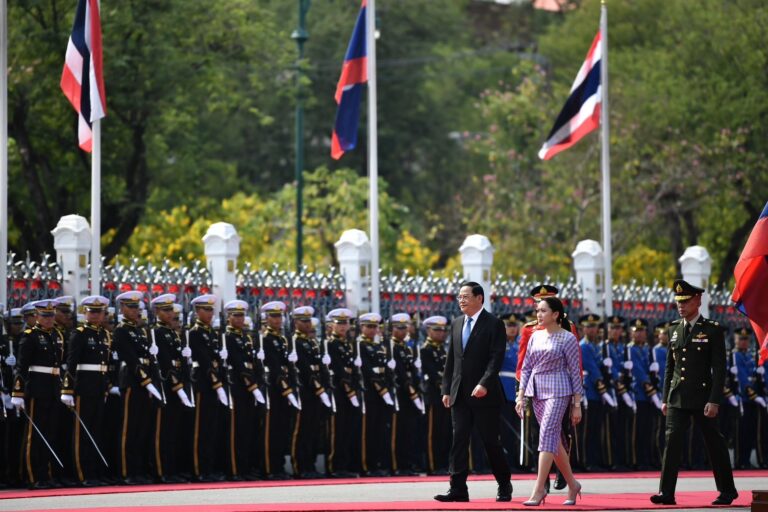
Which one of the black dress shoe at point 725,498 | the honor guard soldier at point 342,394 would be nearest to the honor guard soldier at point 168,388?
A: the honor guard soldier at point 342,394

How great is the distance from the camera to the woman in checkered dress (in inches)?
583

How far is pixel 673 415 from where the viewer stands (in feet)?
50.5

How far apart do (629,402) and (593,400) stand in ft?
2.18

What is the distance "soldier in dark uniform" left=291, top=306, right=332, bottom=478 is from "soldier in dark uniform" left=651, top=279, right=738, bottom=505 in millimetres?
5091

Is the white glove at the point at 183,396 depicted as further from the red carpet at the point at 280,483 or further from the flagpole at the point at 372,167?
the flagpole at the point at 372,167

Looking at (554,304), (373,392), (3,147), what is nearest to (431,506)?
(554,304)

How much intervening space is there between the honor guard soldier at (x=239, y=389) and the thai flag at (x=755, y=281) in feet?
18.3

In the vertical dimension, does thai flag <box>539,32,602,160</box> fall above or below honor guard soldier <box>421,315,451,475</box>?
above

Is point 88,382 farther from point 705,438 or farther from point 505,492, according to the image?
point 705,438

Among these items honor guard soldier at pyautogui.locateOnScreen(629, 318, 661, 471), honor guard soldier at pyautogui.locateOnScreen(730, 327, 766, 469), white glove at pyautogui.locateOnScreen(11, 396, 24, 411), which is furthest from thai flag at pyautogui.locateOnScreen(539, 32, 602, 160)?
white glove at pyautogui.locateOnScreen(11, 396, 24, 411)

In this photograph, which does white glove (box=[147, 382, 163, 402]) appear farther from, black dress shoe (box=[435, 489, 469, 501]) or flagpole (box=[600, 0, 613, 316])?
Result: flagpole (box=[600, 0, 613, 316])

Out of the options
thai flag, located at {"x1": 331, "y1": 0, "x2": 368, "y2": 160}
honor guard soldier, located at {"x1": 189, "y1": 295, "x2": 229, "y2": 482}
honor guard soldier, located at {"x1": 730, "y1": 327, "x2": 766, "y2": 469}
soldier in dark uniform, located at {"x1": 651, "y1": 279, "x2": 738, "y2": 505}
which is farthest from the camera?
honor guard soldier, located at {"x1": 730, "y1": 327, "x2": 766, "y2": 469}

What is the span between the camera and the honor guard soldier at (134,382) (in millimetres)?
17391

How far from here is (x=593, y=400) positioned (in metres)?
21.9
